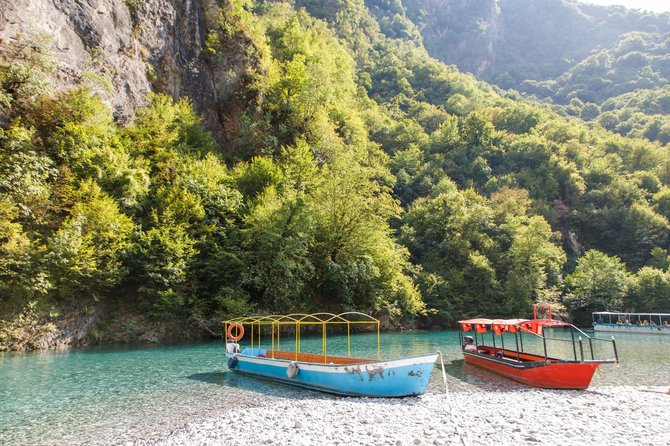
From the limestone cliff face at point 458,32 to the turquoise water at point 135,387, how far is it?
16720cm

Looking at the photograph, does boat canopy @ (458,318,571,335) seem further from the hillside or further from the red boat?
the hillside

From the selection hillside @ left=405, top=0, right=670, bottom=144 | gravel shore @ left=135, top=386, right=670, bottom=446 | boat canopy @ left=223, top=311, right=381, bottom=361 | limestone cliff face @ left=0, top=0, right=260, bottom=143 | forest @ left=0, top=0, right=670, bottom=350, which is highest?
hillside @ left=405, top=0, right=670, bottom=144

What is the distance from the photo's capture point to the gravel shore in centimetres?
996

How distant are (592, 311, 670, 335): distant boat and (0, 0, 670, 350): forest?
202 centimetres

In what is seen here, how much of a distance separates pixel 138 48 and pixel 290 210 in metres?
24.6

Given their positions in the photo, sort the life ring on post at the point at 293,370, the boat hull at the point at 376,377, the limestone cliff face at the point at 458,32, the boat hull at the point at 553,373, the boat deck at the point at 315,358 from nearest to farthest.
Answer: the boat hull at the point at 376,377
the boat hull at the point at 553,373
the life ring on post at the point at 293,370
the boat deck at the point at 315,358
the limestone cliff face at the point at 458,32

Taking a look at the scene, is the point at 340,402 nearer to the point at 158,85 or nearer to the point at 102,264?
the point at 102,264

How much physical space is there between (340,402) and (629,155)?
91.5 meters

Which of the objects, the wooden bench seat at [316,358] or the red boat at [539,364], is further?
the wooden bench seat at [316,358]

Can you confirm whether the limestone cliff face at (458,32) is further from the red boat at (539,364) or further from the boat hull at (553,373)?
the boat hull at (553,373)

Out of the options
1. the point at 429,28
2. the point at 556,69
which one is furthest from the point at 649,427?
the point at 556,69

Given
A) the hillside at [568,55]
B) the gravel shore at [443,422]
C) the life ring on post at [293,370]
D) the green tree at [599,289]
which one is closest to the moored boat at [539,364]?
the gravel shore at [443,422]

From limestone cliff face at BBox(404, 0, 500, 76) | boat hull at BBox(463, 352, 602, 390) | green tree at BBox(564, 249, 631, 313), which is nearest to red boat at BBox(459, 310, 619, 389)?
boat hull at BBox(463, 352, 602, 390)

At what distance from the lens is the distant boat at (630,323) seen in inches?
1705
